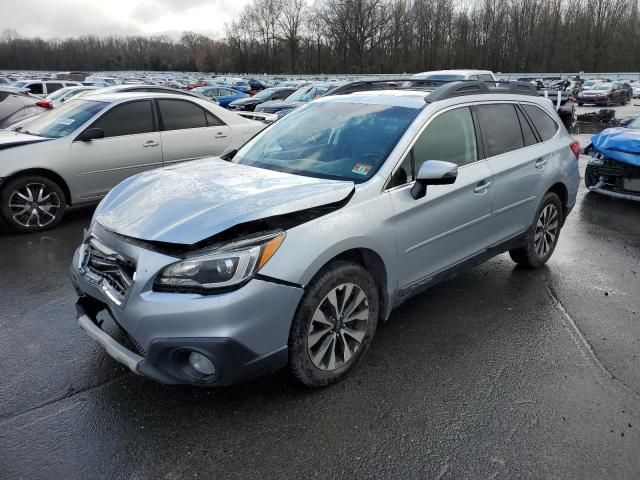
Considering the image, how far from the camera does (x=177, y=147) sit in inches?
287

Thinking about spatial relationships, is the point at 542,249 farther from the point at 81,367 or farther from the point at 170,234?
the point at 81,367

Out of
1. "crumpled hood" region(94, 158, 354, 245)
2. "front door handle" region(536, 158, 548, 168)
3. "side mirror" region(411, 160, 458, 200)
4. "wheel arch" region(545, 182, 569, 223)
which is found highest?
"side mirror" region(411, 160, 458, 200)

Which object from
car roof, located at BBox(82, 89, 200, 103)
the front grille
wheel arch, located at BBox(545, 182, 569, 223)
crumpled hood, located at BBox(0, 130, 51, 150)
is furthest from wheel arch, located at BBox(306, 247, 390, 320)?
car roof, located at BBox(82, 89, 200, 103)

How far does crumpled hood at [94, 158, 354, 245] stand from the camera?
2.67 m

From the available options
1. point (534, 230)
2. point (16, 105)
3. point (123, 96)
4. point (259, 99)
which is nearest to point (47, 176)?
point (123, 96)

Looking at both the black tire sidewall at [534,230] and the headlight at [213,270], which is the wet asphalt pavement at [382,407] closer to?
the black tire sidewall at [534,230]

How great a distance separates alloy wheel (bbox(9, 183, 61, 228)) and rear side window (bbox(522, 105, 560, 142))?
558 centimetres

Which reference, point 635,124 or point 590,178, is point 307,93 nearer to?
point 635,124

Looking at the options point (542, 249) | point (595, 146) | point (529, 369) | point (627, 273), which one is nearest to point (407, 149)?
point (529, 369)

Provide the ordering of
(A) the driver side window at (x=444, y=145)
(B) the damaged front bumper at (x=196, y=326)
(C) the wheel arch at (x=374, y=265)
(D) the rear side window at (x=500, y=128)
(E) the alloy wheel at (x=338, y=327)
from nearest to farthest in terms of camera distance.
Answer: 1. (B) the damaged front bumper at (x=196, y=326)
2. (E) the alloy wheel at (x=338, y=327)
3. (C) the wheel arch at (x=374, y=265)
4. (A) the driver side window at (x=444, y=145)
5. (D) the rear side window at (x=500, y=128)

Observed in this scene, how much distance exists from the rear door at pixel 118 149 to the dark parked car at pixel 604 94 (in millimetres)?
33368

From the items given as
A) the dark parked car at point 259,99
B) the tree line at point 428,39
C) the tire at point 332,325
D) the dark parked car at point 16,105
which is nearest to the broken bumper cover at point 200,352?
the tire at point 332,325

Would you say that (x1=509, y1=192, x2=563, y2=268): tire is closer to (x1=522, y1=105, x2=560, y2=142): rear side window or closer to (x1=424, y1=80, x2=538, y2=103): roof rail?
(x1=522, y1=105, x2=560, y2=142): rear side window

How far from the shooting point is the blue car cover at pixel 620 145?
295 inches
